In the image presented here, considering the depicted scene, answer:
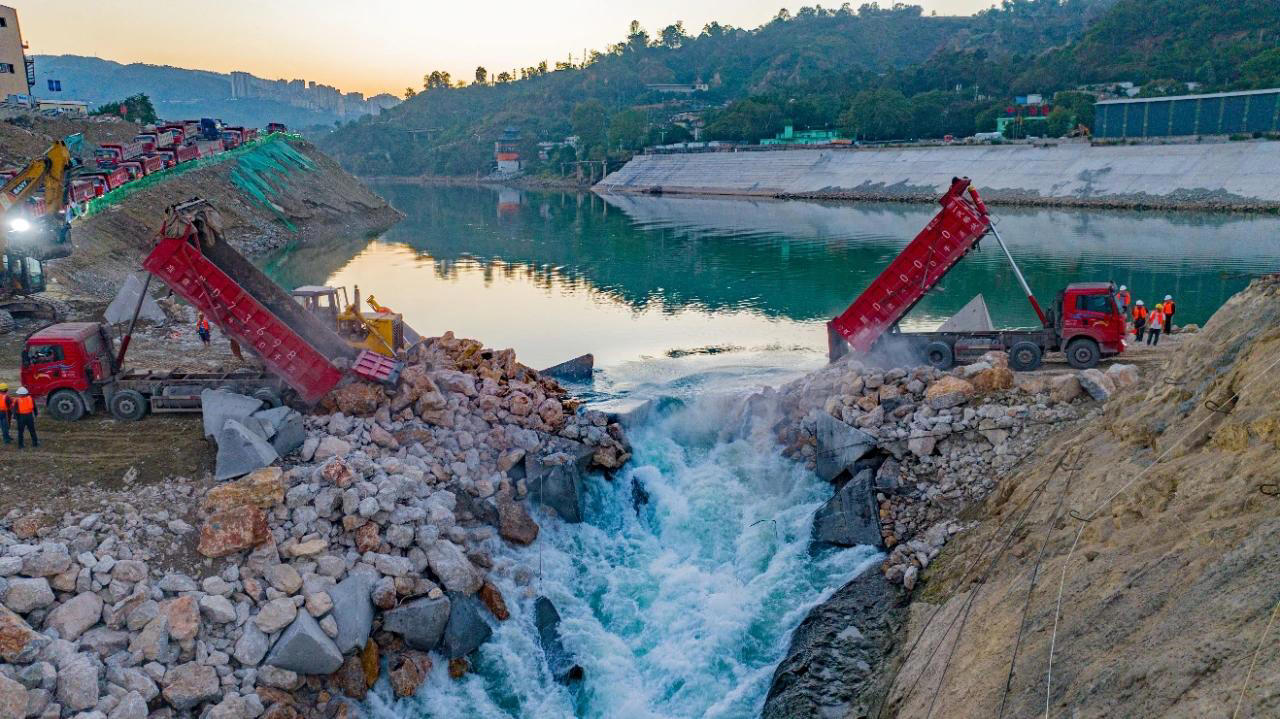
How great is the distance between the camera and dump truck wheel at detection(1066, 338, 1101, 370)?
1705 cm

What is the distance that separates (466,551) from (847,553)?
5.32m

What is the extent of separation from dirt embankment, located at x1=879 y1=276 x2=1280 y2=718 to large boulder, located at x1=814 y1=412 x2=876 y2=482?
112 inches

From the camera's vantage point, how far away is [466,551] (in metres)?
12.0

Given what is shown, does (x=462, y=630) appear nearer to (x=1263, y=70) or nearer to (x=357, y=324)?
(x=357, y=324)

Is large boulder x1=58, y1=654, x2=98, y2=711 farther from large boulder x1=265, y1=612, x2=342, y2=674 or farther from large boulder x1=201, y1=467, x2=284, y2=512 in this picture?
large boulder x1=201, y1=467, x2=284, y2=512

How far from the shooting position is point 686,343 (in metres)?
26.9

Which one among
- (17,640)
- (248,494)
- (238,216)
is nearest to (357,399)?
(248,494)

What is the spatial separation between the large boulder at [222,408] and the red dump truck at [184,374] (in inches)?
30.6

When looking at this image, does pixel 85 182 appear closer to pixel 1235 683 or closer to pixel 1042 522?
pixel 1042 522

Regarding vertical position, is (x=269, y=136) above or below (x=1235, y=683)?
above

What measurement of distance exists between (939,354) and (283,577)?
12.7 m

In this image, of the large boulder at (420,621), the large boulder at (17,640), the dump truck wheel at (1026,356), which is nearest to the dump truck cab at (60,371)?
the large boulder at (17,640)

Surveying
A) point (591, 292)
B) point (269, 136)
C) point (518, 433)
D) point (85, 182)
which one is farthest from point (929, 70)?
point (518, 433)

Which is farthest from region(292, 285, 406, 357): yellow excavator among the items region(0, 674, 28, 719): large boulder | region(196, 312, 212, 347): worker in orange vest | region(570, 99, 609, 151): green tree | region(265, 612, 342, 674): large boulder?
region(570, 99, 609, 151): green tree
